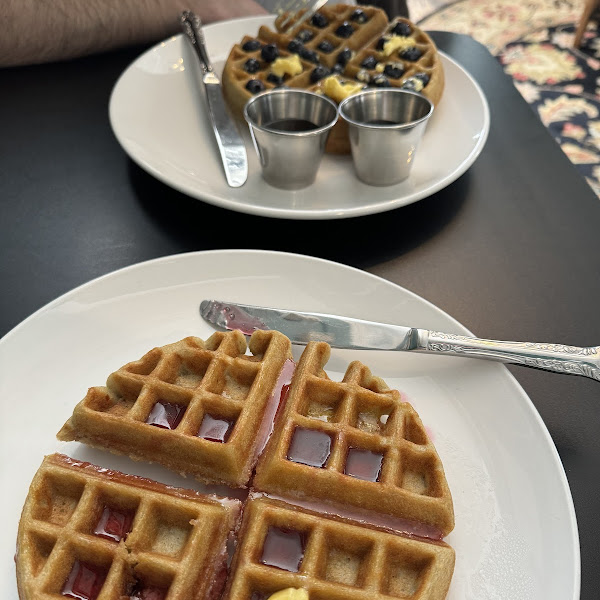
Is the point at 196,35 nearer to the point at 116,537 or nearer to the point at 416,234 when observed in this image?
the point at 416,234

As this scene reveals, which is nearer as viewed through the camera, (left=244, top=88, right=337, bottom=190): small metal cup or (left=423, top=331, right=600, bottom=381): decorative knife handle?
(left=423, top=331, right=600, bottom=381): decorative knife handle

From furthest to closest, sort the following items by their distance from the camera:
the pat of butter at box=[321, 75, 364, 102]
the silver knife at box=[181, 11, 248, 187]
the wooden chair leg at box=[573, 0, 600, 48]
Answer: the wooden chair leg at box=[573, 0, 600, 48], the pat of butter at box=[321, 75, 364, 102], the silver knife at box=[181, 11, 248, 187]

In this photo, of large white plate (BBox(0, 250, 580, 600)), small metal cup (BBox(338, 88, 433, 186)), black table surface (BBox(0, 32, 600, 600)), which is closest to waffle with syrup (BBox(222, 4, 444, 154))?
small metal cup (BBox(338, 88, 433, 186))

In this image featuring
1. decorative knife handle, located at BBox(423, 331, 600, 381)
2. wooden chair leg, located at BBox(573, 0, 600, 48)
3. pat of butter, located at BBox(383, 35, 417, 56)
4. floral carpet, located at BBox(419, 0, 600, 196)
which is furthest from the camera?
wooden chair leg, located at BBox(573, 0, 600, 48)

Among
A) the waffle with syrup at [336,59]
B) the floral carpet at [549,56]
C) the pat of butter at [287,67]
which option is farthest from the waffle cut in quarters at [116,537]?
the floral carpet at [549,56]

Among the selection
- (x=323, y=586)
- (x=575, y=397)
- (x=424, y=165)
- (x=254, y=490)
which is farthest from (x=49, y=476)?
(x=424, y=165)

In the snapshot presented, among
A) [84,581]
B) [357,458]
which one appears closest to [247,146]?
[357,458]

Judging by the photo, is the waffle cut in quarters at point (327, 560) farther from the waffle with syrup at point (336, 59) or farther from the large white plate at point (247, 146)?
the waffle with syrup at point (336, 59)

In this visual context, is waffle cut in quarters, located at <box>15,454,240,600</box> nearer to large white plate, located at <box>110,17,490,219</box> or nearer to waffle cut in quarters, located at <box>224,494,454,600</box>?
waffle cut in quarters, located at <box>224,494,454,600</box>
